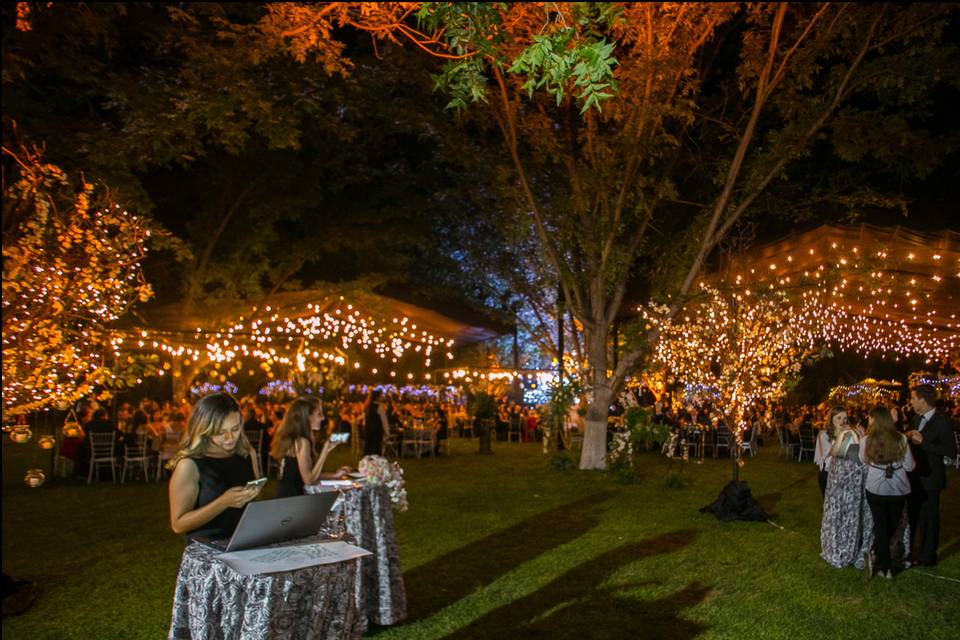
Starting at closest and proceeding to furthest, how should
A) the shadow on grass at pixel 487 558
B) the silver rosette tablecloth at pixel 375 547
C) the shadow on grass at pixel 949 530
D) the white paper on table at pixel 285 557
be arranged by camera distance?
1. the white paper on table at pixel 285 557
2. the silver rosette tablecloth at pixel 375 547
3. the shadow on grass at pixel 487 558
4. the shadow on grass at pixel 949 530

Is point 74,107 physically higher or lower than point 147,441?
higher

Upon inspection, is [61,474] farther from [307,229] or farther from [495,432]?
[495,432]

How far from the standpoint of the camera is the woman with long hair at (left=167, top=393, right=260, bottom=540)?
3463mm

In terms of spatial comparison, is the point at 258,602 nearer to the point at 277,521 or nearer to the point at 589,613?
the point at 277,521

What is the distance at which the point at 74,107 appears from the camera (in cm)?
1399

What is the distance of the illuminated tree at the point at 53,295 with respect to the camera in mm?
5668

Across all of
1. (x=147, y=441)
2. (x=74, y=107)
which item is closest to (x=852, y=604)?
(x=147, y=441)

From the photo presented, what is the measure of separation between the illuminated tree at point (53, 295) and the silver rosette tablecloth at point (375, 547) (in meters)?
2.02

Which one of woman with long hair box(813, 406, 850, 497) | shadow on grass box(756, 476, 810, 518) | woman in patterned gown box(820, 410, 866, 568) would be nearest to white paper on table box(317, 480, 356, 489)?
woman in patterned gown box(820, 410, 866, 568)

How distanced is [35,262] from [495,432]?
20.9 m

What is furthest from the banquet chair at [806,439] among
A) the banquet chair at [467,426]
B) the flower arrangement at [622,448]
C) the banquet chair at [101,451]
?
the banquet chair at [101,451]

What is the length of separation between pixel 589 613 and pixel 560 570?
1.38 m

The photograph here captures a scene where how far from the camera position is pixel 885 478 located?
706 cm

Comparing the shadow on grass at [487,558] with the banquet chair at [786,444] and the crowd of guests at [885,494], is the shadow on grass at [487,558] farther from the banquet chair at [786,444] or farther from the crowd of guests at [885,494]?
the banquet chair at [786,444]
